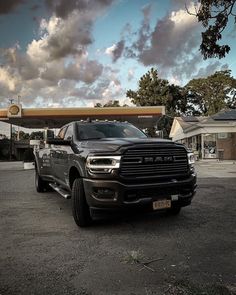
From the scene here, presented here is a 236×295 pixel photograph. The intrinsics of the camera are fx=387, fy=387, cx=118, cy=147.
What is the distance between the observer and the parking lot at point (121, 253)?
166 inches

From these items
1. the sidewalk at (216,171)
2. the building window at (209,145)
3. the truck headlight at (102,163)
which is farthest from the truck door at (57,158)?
the building window at (209,145)

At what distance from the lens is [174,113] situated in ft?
228

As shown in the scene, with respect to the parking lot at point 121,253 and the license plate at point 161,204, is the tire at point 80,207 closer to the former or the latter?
the parking lot at point 121,253

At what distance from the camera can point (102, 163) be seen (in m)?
6.45

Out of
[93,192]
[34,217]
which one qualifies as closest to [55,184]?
[34,217]

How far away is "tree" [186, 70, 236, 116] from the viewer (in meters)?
70.6

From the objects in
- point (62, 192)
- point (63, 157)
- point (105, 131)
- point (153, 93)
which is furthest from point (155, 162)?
point (153, 93)

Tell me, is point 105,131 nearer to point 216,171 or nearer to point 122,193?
point 122,193

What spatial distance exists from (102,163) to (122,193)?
61cm

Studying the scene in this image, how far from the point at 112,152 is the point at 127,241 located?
146 centimetres

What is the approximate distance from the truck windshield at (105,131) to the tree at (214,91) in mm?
63171

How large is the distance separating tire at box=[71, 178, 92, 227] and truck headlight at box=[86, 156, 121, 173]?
46 centimetres

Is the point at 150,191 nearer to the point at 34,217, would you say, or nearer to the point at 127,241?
the point at 127,241

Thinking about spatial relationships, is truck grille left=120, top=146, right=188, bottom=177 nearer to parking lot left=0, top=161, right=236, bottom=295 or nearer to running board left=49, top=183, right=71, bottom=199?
parking lot left=0, top=161, right=236, bottom=295
